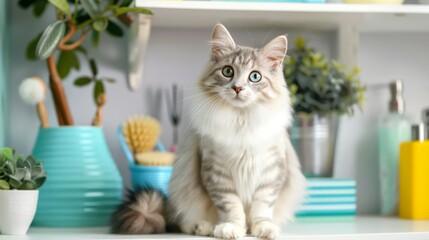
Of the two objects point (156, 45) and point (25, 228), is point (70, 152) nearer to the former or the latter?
point (25, 228)

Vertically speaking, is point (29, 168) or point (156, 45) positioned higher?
point (156, 45)

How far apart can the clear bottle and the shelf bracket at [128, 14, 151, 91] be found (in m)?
0.65

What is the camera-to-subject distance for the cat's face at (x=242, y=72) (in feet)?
4.30

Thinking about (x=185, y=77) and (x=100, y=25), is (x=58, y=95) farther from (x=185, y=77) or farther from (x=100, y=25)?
(x=185, y=77)

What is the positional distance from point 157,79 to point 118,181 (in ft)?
1.16

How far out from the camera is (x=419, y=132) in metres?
1.63

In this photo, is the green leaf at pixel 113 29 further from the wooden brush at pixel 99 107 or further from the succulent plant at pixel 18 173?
the succulent plant at pixel 18 173

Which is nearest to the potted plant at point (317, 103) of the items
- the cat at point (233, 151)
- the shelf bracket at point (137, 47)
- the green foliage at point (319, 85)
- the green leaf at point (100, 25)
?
the green foliage at point (319, 85)

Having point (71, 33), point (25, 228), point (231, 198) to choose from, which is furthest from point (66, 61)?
point (231, 198)

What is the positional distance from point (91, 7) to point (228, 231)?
0.62 metres

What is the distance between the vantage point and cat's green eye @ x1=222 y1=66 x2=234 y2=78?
1336 millimetres

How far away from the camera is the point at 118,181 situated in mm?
1571

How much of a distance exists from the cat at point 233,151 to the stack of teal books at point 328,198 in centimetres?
22

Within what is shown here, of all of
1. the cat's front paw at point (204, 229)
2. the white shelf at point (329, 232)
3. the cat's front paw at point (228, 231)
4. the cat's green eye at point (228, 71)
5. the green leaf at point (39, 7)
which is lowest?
the white shelf at point (329, 232)
